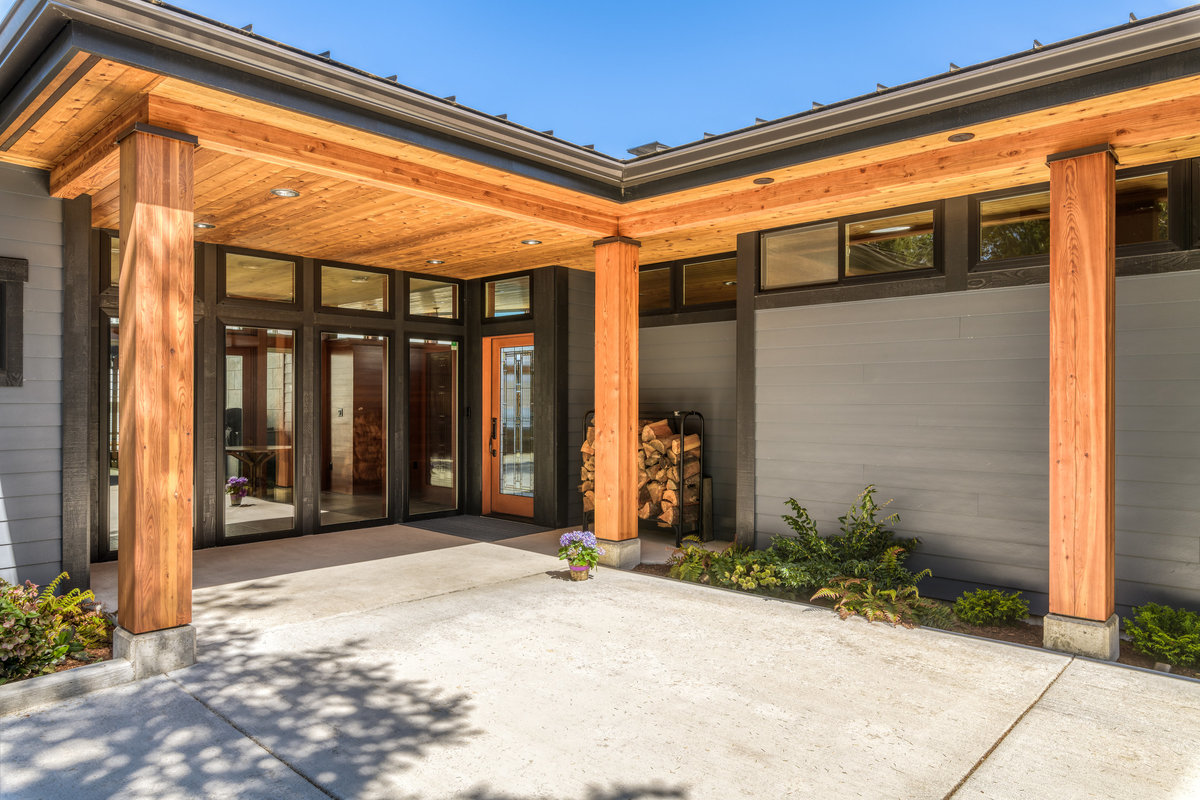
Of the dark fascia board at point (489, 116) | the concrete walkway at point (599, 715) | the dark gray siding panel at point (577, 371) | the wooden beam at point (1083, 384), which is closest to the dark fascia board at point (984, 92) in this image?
the dark fascia board at point (489, 116)

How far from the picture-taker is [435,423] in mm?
8344

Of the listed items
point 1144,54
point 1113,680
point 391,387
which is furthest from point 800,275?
point 391,387

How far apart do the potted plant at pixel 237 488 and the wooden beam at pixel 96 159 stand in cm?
286

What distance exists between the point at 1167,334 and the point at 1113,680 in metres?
2.03

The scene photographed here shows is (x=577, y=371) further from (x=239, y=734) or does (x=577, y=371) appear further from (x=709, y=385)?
(x=239, y=734)

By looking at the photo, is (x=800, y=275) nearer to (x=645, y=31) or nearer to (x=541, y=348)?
(x=541, y=348)

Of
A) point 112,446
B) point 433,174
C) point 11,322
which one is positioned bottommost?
point 112,446

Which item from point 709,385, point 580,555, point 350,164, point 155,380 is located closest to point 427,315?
point 709,385

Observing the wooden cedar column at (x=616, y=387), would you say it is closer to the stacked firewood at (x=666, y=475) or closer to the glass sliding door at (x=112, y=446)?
the stacked firewood at (x=666, y=475)

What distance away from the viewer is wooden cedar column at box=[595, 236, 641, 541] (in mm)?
5859

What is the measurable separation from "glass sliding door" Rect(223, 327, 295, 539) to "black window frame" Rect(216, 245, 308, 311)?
24 centimetres

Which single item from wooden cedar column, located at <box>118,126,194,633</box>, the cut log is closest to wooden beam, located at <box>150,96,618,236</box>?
wooden cedar column, located at <box>118,126,194,633</box>

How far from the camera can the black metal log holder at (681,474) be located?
6.54m

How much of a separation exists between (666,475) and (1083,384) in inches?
140
